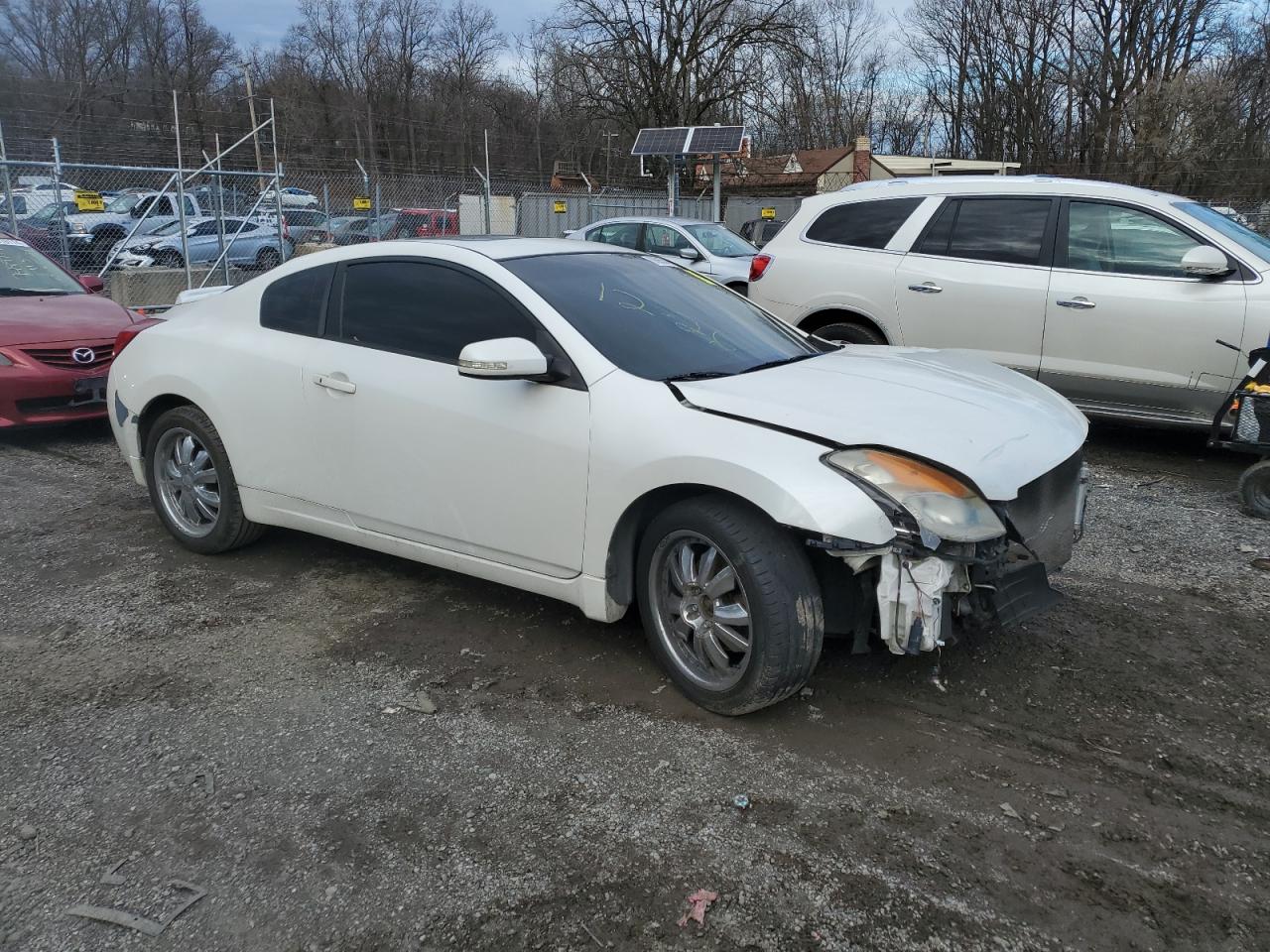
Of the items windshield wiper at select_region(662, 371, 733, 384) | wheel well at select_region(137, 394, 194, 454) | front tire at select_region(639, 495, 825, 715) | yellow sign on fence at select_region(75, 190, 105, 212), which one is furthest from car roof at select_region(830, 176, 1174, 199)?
yellow sign on fence at select_region(75, 190, 105, 212)

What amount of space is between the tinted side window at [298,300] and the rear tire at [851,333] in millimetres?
3956

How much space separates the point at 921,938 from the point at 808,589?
106 centimetres

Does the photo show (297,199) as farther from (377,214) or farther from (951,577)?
(951,577)

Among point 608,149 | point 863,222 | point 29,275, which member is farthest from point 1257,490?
point 608,149

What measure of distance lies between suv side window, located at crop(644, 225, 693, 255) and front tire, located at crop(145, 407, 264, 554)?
30.4ft

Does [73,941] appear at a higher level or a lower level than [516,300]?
lower

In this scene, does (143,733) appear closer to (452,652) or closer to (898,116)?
(452,652)

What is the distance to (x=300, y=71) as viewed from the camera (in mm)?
58469

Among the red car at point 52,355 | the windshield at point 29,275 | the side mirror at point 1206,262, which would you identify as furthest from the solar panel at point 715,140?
the side mirror at point 1206,262

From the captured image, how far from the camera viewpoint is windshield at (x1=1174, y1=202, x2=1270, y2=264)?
20.8 feet

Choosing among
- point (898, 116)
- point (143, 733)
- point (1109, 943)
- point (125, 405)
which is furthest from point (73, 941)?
point (898, 116)

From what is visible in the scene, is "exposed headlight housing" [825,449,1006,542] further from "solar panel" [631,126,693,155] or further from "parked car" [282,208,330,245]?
"parked car" [282,208,330,245]

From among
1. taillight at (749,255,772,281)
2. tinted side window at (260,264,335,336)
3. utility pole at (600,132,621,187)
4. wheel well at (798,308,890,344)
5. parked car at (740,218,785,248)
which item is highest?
utility pole at (600,132,621,187)

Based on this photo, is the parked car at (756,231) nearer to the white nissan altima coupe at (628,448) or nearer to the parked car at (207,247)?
the parked car at (207,247)
